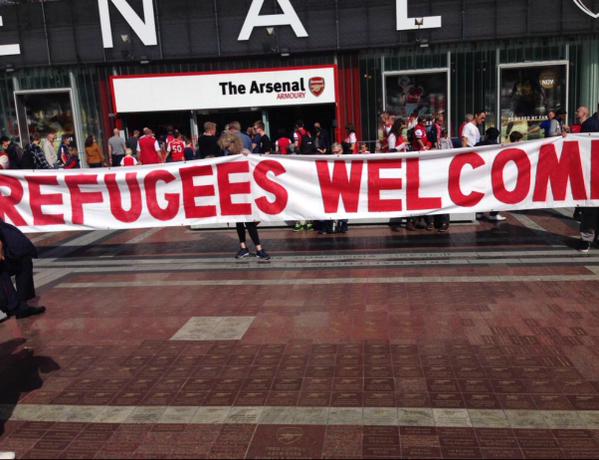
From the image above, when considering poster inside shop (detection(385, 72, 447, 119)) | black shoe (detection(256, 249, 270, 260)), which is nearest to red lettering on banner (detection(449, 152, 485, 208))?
black shoe (detection(256, 249, 270, 260))

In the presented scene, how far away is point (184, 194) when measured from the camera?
31.9ft

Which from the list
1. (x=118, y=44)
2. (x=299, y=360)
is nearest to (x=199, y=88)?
(x=118, y=44)

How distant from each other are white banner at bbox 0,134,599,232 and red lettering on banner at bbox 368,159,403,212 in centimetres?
2

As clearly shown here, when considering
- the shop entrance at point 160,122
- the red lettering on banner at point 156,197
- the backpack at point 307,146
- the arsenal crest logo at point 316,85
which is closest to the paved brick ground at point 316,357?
the red lettering on banner at point 156,197

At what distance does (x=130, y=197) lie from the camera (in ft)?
32.2

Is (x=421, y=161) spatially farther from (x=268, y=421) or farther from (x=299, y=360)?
(x=268, y=421)

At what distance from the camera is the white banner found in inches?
365

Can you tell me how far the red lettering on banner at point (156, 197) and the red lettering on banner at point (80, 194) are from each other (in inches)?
31.2

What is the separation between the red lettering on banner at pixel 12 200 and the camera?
981 centimetres

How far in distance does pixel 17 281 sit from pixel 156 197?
9.76 feet

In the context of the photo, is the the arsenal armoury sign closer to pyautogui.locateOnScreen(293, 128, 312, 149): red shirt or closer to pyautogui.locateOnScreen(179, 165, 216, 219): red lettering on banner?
pyautogui.locateOnScreen(293, 128, 312, 149): red shirt

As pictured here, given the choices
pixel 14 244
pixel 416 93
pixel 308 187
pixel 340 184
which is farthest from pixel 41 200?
pixel 416 93

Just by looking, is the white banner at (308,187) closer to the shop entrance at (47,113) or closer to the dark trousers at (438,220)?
the dark trousers at (438,220)

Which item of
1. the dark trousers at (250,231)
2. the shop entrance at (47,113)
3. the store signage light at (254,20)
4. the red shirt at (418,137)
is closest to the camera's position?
the dark trousers at (250,231)
